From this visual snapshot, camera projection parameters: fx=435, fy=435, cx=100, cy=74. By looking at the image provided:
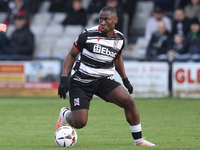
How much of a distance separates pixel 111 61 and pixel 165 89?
28.9 feet

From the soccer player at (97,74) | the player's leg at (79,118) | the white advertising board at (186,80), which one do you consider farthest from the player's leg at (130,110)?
the white advertising board at (186,80)

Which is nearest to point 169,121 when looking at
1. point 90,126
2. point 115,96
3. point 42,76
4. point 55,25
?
point 90,126

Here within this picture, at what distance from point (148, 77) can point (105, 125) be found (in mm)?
Answer: 6402

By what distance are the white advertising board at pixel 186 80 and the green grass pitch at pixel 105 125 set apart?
617 mm

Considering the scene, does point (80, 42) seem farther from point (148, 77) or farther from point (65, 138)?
point (148, 77)

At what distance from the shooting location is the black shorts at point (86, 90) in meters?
7.05

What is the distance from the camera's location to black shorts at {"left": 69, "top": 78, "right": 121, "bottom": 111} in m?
7.05

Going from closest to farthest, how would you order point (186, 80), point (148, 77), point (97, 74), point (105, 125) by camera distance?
point (97, 74) → point (105, 125) → point (186, 80) → point (148, 77)

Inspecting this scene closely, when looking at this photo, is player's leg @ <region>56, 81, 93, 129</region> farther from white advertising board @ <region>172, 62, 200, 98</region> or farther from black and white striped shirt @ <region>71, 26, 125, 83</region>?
white advertising board @ <region>172, 62, 200, 98</region>

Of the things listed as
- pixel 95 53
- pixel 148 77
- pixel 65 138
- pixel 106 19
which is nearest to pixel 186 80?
pixel 148 77

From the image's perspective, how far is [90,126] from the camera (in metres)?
9.43

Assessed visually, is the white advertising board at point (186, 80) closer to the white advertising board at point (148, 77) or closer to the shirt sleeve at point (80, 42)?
the white advertising board at point (148, 77)

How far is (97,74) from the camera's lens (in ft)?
23.2

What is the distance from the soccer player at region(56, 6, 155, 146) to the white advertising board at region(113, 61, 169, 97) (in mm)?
8422
